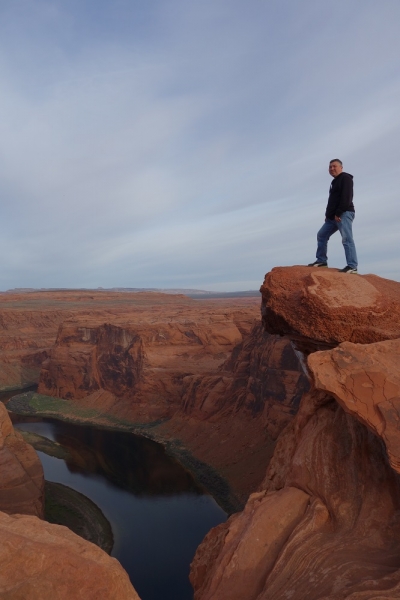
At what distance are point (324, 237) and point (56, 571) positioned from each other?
26.6ft

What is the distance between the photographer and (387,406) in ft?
20.0

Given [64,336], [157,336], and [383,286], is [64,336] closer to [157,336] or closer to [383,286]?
[157,336]

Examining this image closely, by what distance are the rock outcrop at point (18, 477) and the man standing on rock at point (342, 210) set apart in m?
15.6

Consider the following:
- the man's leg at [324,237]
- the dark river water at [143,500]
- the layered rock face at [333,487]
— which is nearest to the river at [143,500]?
the dark river water at [143,500]

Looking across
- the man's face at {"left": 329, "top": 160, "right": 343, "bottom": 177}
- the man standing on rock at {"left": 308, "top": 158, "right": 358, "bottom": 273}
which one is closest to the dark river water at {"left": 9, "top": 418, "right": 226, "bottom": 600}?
the man standing on rock at {"left": 308, "top": 158, "right": 358, "bottom": 273}

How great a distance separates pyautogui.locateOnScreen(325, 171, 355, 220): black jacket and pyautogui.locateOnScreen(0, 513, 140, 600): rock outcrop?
25.1ft

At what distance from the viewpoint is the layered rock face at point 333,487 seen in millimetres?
5867

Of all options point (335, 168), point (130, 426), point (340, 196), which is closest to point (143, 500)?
point (130, 426)

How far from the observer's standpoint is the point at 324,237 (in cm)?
1003

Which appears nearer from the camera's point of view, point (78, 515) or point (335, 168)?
point (335, 168)

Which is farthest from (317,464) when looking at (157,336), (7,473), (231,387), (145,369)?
(157,336)

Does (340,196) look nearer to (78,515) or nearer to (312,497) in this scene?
(312,497)

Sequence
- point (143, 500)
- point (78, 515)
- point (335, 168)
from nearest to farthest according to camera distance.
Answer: point (335, 168) < point (78, 515) < point (143, 500)

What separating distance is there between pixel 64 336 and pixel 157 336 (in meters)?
14.8
